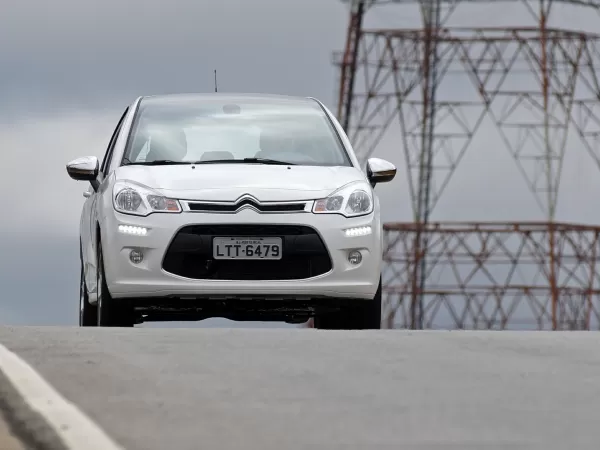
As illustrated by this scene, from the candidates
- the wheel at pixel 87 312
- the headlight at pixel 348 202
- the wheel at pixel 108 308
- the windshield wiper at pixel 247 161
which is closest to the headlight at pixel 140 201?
the wheel at pixel 108 308

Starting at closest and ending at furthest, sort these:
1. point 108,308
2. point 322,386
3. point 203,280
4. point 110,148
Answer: point 322,386 → point 203,280 → point 108,308 → point 110,148

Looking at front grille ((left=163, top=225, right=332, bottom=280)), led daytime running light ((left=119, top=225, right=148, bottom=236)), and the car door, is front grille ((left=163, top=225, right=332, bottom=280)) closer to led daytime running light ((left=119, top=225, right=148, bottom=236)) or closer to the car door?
led daytime running light ((left=119, top=225, right=148, bottom=236))

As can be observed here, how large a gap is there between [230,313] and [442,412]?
6.27m

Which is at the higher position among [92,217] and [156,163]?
[156,163]

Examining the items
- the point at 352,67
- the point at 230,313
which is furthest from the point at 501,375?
the point at 352,67

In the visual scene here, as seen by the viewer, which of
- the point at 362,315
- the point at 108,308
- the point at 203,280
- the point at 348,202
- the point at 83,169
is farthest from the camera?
the point at 83,169

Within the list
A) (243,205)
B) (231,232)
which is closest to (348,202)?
(243,205)

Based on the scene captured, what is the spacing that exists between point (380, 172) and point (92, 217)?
89.3 inches

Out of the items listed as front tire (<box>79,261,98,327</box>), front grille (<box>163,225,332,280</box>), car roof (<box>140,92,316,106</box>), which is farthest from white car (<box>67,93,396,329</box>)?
car roof (<box>140,92,316,106</box>)

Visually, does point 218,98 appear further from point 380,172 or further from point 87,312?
point 87,312

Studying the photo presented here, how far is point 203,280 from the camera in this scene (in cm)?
1203

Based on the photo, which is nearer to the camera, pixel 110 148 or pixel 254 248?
pixel 254 248

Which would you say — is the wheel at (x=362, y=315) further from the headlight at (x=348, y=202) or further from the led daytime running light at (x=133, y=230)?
the led daytime running light at (x=133, y=230)

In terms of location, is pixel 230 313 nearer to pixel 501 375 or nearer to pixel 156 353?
pixel 156 353
